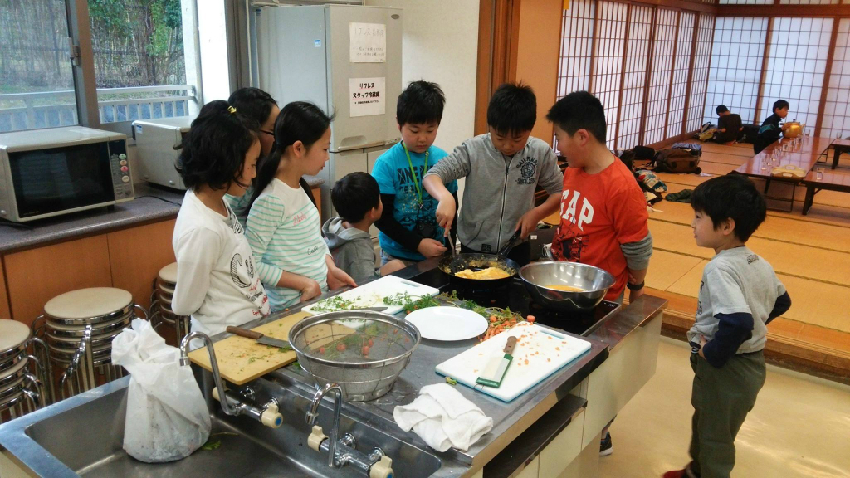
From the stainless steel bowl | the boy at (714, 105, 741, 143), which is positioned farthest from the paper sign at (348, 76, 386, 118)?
the boy at (714, 105, 741, 143)

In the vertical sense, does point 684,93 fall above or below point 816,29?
below

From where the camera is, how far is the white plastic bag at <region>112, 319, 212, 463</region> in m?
1.29

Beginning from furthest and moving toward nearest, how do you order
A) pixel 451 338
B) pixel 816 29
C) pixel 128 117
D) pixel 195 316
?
pixel 816 29 → pixel 128 117 → pixel 195 316 → pixel 451 338

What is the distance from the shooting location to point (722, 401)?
192cm

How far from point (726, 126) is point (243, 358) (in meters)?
9.31

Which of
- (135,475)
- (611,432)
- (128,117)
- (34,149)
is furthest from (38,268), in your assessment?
(611,432)

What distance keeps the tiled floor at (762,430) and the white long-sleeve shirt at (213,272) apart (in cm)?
150

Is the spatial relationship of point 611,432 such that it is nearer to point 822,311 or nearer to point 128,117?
point 822,311

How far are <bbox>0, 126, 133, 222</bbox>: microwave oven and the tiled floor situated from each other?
8.04ft

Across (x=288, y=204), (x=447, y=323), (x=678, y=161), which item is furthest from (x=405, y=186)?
(x=678, y=161)

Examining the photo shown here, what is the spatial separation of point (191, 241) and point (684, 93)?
9071mm

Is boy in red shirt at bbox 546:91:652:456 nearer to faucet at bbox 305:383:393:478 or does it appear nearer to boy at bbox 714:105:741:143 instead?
faucet at bbox 305:383:393:478

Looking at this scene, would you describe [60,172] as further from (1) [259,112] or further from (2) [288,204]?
(2) [288,204]

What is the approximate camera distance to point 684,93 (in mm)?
9156
